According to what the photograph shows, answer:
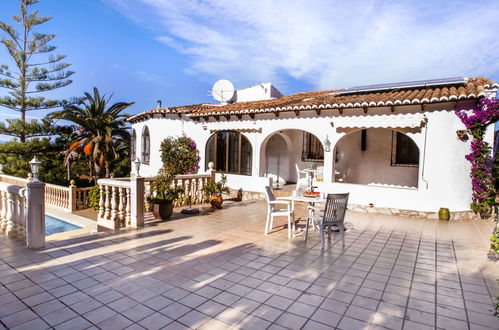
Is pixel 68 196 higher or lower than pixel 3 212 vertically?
lower

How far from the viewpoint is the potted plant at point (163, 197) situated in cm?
792

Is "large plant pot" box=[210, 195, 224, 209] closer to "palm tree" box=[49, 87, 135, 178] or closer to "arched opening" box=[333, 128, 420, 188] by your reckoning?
"arched opening" box=[333, 128, 420, 188]

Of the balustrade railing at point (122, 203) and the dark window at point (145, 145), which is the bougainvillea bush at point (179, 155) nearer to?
the dark window at point (145, 145)

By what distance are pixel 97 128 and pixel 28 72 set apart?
7.63 meters

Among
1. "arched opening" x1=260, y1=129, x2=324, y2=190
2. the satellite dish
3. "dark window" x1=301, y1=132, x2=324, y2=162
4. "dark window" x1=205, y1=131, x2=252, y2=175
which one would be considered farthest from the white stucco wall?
the satellite dish

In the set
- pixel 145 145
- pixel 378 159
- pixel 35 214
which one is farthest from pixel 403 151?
pixel 145 145

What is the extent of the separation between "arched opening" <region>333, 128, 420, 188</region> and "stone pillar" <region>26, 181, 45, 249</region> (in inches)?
385

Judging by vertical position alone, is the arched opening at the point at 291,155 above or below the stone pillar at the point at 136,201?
above

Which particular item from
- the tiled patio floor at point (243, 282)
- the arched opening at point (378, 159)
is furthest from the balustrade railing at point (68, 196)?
the arched opening at point (378, 159)

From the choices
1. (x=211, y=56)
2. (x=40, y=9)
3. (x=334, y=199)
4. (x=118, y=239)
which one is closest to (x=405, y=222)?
(x=334, y=199)

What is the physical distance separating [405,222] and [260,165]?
6.20 m

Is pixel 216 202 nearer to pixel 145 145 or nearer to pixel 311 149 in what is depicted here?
pixel 311 149

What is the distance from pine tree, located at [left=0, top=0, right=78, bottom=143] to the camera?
66.1 feet

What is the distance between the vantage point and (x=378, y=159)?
505 inches
